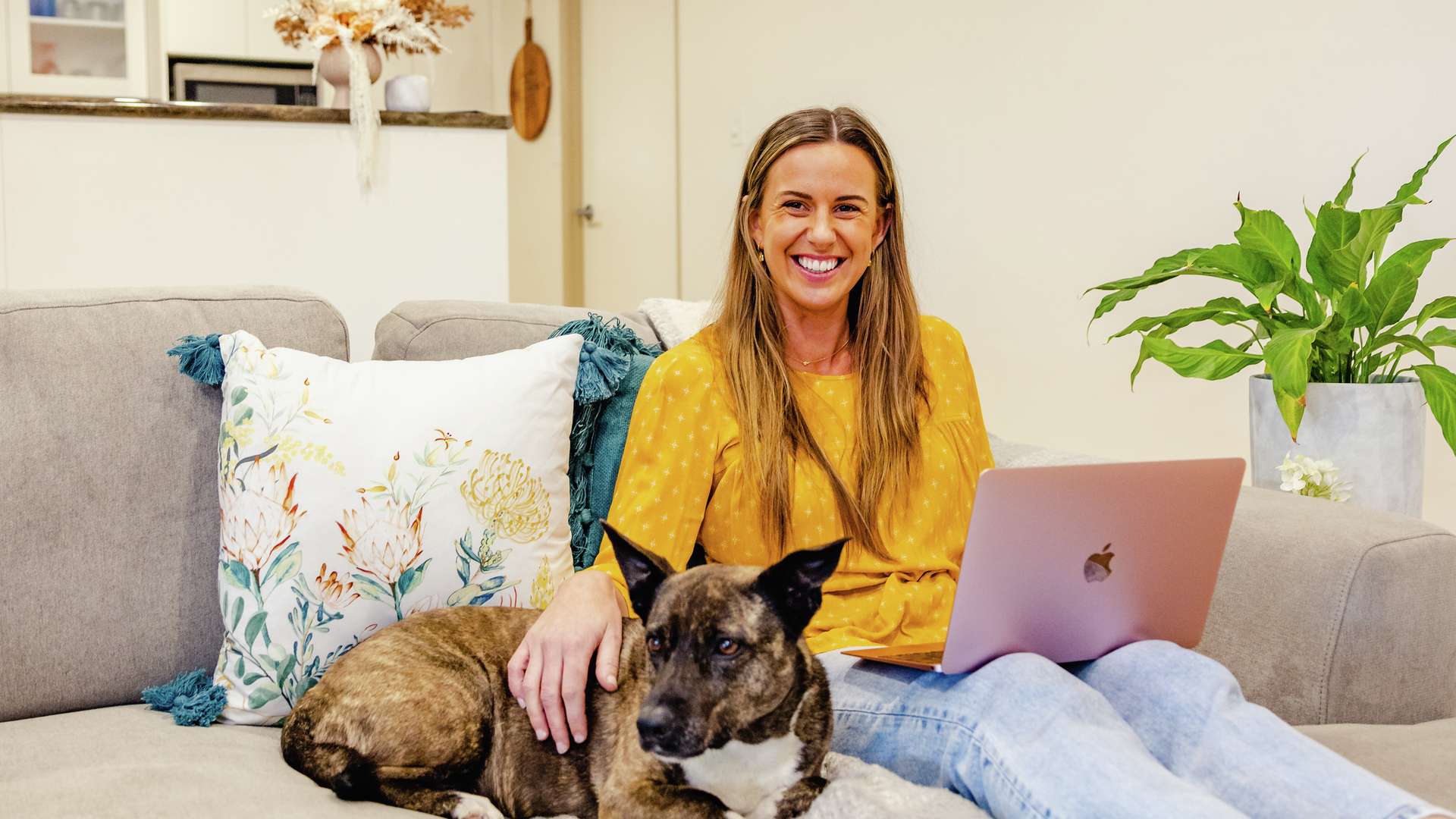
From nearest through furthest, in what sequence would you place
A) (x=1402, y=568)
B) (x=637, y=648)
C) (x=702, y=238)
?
(x=637, y=648) < (x=1402, y=568) < (x=702, y=238)

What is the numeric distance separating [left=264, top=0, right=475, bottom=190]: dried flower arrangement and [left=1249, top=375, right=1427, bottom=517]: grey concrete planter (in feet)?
8.83

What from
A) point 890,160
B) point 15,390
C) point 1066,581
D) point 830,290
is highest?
point 890,160

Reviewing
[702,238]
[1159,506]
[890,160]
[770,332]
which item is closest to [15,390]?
[770,332]

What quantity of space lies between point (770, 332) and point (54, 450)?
1017 mm

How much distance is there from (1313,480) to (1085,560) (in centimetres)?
91

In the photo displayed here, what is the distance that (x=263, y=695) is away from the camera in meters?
1.56

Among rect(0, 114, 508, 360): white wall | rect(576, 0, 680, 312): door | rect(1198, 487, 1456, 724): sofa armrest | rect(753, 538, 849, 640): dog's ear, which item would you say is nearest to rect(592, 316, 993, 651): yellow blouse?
rect(753, 538, 849, 640): dog's ear

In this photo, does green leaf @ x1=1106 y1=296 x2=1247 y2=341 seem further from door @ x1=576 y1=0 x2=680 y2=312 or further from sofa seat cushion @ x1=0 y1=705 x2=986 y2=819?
door @ x1=576 y1=0 x2=680 y2=312

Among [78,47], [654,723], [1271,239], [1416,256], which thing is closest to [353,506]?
[654,723]

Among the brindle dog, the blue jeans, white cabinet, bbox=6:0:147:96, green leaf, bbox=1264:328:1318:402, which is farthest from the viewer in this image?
white cabinet, bbox=6:0:147:96

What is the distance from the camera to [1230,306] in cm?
212

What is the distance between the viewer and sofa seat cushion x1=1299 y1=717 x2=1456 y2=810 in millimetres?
1346

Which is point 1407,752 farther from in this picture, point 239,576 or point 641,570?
point 239,576

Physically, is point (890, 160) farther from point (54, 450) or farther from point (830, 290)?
point (54, 450)
